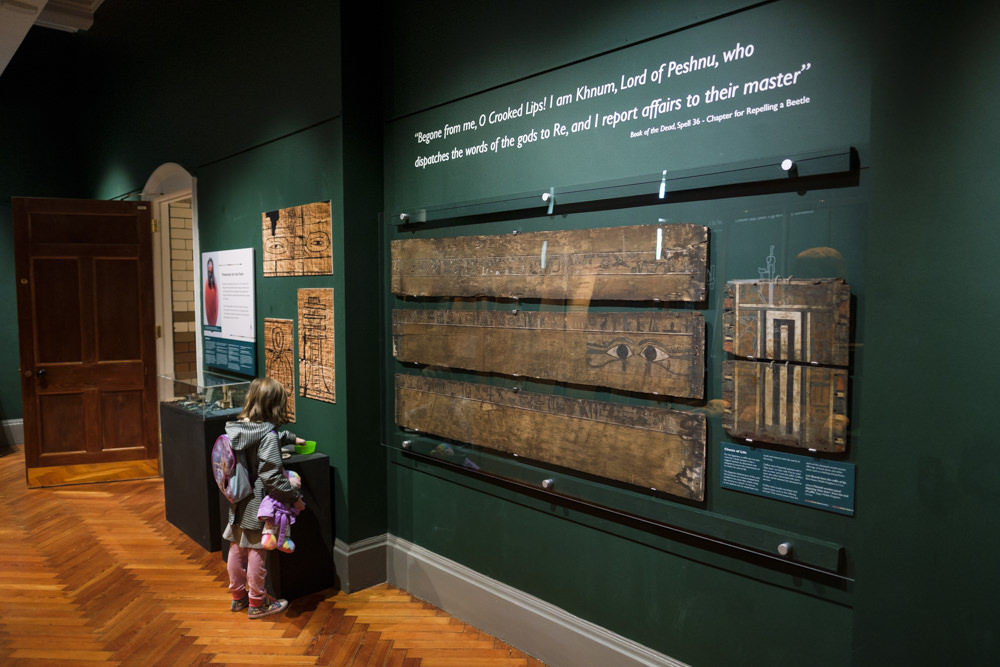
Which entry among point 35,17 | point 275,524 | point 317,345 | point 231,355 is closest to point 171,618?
point 275,524

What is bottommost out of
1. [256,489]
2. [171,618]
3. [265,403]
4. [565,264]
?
[171,618]

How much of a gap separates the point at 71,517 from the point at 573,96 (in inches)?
188

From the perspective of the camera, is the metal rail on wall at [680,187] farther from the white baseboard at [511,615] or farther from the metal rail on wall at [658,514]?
the white baseboard at [511,615]

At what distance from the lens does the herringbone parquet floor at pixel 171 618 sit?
3033 millimetres

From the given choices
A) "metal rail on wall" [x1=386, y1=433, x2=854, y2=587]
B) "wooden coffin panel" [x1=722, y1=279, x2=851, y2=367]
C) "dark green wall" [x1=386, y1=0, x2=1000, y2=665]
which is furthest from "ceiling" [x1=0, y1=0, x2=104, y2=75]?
"wooden coffin panel" [x1=722, y1=279, x2=851, y2=367]

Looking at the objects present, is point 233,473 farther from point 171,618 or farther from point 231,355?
point 231,355

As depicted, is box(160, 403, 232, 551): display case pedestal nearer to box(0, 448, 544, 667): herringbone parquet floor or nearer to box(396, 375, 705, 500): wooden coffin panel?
box(0, 448, 544, 667): herringbone parquet floor

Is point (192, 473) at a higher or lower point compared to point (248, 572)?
higher

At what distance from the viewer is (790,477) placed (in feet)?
7.10

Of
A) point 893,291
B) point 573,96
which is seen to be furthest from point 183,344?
point 893,291

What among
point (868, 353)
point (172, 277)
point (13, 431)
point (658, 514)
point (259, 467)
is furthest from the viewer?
point (13, 431)

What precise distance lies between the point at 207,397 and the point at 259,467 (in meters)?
1.23

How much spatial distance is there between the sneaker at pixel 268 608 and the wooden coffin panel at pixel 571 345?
146 cm

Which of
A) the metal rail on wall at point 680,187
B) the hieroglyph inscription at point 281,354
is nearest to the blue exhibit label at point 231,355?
the hieroglyph inscription at point 281,354
